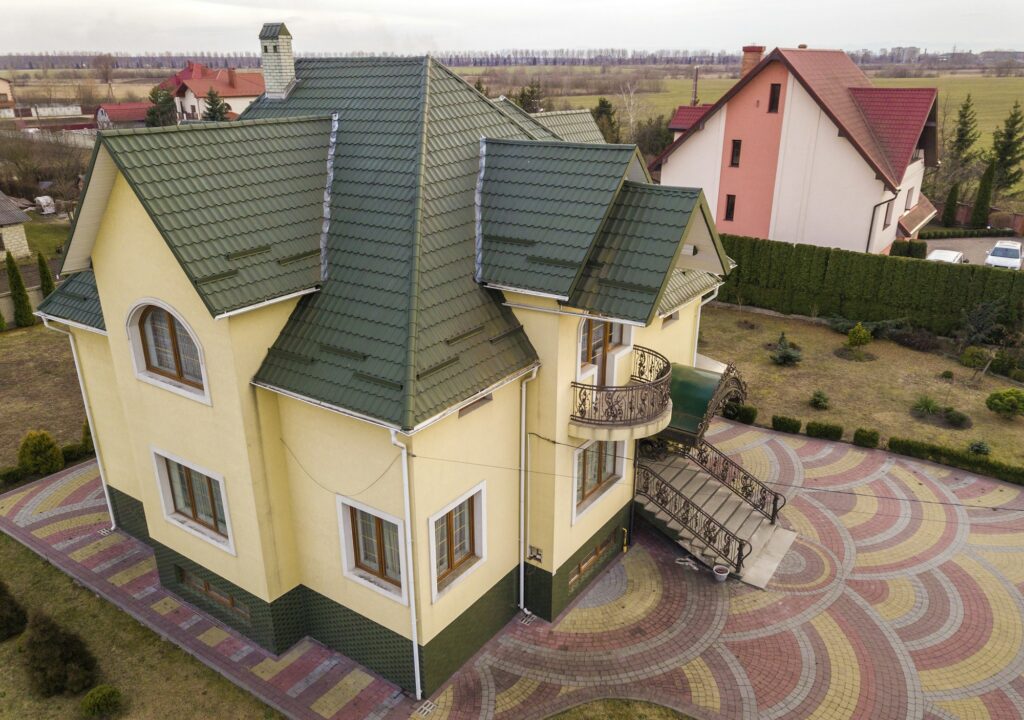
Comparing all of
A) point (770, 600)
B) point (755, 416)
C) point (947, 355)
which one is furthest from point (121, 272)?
point (947, 355)

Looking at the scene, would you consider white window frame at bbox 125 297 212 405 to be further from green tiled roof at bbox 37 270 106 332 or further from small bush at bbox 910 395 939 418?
small bush at bbox 910 395 939 418

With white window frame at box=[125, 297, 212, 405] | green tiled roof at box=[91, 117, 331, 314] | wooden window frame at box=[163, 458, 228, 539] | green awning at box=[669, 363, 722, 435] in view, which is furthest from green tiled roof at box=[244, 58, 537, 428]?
green awning at box=[669, 363, 722, 435]

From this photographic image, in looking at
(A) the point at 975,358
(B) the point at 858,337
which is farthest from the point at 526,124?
(A) the point at 975,358

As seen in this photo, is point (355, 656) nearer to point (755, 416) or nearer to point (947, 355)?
point (755, 416)

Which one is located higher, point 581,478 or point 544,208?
point 544,208

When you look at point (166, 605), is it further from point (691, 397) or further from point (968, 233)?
point (968, 233)

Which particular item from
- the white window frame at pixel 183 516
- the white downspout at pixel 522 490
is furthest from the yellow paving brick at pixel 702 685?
the white window frame at pixel 183 516
